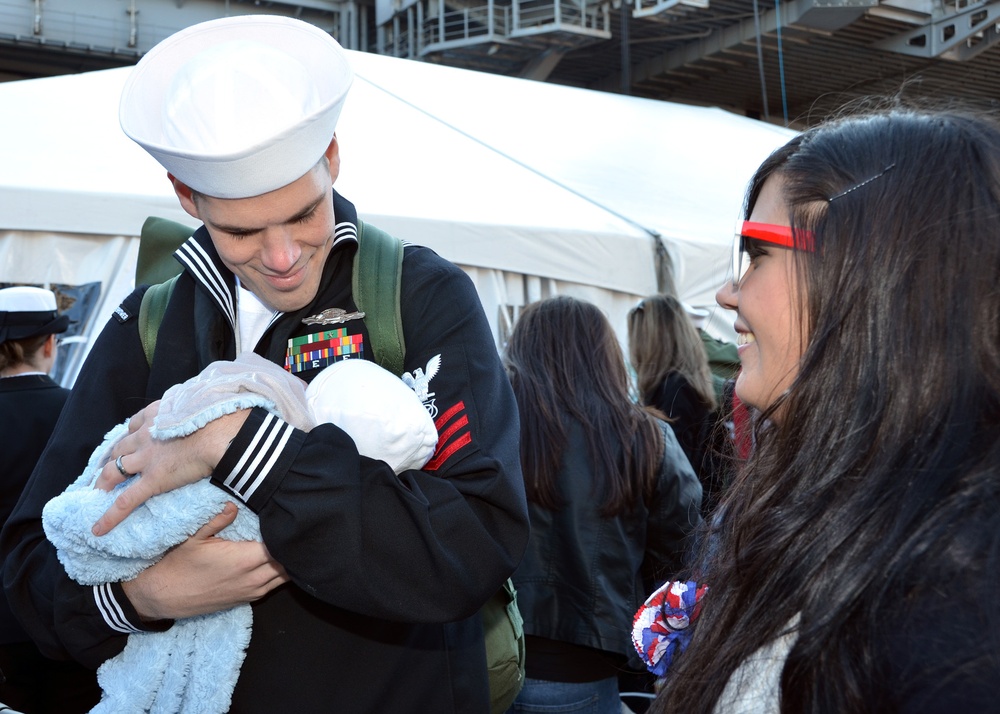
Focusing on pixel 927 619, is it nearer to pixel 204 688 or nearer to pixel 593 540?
pixel 204 688

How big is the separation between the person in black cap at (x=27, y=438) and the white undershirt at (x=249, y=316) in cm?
223

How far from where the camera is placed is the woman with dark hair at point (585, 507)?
298cm

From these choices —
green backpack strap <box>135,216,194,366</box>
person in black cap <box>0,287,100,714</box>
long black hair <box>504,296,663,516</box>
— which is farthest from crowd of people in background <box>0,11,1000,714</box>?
person in black cap <box>0,287,100,714</box>

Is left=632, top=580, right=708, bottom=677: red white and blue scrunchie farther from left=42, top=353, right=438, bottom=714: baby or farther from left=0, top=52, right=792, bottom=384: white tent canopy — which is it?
left=0, top=52, right=792, bottom=384: white tent canopy

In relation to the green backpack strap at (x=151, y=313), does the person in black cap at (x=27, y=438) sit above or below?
below

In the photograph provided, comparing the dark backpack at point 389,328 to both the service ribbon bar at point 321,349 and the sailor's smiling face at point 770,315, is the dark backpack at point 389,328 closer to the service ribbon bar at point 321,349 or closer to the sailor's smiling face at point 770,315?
the service ribbon bar at point 321,349

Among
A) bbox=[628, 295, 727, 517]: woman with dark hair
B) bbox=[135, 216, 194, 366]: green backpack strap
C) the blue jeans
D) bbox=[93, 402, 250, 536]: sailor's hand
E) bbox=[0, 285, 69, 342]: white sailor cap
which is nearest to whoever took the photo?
bbox=[93, 402, 250, 536]: sailor's hand

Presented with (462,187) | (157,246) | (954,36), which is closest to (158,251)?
(157,246)

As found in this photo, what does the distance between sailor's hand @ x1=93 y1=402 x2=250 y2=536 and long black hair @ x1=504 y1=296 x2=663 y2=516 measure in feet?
5.87

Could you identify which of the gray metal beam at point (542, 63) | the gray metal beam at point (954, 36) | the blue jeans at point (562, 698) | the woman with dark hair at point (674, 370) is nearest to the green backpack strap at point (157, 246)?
the blue jeans at point (562, 698)

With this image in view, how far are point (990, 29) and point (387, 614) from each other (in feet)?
67.5

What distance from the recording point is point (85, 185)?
4609mm

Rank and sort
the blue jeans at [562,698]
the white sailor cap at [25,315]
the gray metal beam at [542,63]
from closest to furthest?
the blue jeans at [562,698]
the white sailor cap at [25,315]
the gray metal beam at [542,63]

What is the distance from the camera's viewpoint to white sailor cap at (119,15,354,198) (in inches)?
54.8
